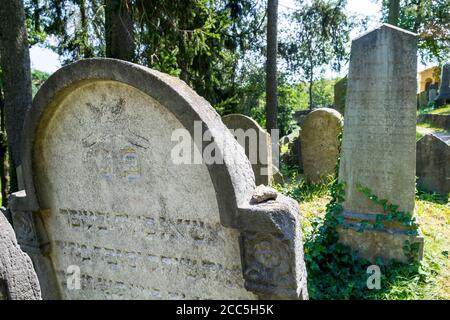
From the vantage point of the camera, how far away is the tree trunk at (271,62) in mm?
9570

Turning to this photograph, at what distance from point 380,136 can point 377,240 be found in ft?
4.07

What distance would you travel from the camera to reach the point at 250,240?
6.75 feet

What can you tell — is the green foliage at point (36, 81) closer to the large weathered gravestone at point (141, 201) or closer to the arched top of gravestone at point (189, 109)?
the large weathered gravestone at point (141, 201)

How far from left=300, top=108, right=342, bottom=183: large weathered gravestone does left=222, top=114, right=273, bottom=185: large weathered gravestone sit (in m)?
1.07

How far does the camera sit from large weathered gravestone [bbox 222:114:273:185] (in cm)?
710

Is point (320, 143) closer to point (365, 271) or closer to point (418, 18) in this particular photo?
point (365, 271)

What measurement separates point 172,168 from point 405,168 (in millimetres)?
2991

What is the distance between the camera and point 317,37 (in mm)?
23047

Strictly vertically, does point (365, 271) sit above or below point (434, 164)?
below

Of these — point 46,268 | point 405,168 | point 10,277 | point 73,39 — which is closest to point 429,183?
point 405,168

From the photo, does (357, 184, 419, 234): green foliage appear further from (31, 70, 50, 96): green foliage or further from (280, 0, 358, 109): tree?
(280, 0, 358, 109): tree

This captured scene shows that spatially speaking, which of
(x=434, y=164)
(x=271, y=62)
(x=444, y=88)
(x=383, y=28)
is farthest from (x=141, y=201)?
(x=444, y=88)

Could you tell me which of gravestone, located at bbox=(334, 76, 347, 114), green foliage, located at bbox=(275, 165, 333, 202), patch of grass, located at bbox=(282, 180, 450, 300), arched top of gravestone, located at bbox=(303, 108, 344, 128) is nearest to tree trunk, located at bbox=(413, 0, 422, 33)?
gravestone, located at bbox=(334, 76, 347, 114)

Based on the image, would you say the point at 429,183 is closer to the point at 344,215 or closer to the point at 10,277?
the point at 344,215
